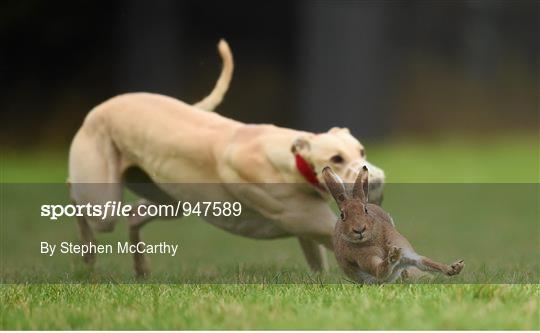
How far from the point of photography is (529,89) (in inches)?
837

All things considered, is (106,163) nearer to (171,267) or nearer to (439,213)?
(171,267)

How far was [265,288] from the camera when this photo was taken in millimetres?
5121

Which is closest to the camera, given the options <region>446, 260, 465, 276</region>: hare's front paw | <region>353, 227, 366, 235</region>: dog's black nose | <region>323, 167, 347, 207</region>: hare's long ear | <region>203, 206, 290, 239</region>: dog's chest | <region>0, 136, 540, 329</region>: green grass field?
<region>0, 136, 540, 329</region>: green grass field

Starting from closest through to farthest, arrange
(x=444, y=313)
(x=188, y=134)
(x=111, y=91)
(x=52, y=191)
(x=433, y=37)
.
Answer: (x=444, y=313) → (x=188, y=134) → (x=52, y=191) → (x=111, y=91) → (x=433, y=37)

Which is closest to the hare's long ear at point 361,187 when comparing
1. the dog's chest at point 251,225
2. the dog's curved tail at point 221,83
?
the dog's chest at point 251,225

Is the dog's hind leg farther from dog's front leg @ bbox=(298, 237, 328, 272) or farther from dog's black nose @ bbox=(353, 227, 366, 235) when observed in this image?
dog's black nose @ bbox=(353, 227, 366, 235)

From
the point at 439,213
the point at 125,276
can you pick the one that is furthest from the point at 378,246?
the point at 439,213

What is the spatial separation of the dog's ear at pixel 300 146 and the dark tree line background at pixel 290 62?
11.0 metres

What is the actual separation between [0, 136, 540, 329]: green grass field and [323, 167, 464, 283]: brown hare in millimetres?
95

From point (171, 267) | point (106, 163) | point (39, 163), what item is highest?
point (106, 163)

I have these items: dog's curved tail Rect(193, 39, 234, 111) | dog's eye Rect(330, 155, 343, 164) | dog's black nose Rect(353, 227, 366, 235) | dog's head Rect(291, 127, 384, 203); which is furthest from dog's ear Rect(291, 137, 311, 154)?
dog's curved tail Rect(193, 39, 234, 111)

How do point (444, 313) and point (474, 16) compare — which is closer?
point (444, 313)

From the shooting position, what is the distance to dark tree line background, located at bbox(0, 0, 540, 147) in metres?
17.8

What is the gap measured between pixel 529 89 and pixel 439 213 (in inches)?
424
